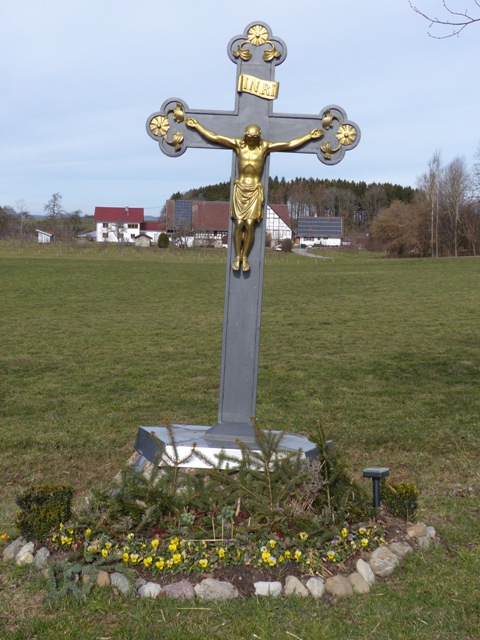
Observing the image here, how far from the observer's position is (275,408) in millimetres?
8664

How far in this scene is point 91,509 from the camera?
14.1 feet

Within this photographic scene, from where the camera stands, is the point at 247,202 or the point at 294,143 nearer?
the point at 247,202

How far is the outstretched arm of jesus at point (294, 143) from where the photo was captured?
509 cm

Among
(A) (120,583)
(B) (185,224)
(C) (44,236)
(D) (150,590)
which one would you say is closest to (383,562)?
(D) (150,590)

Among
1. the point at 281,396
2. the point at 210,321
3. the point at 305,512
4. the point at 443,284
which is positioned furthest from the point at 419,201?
the point at 305,512

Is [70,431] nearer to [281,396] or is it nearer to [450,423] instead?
[281,396]

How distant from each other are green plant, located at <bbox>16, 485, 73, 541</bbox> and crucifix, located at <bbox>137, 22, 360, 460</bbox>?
815mm

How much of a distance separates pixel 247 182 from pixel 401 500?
2254 mm

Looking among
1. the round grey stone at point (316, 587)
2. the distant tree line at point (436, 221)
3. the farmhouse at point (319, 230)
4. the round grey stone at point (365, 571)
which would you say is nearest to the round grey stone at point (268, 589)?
the round grey stone at point (316, 587)

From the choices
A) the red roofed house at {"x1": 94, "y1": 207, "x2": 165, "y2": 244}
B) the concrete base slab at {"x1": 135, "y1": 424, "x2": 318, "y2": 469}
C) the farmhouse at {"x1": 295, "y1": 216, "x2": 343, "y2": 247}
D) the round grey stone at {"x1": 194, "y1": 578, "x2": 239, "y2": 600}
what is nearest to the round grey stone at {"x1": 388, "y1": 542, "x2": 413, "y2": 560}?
the concrete base slab at {"x1": 135, "y1": 424, "x2": 318, "y2": 469}

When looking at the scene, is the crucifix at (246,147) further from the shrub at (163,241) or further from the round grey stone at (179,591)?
the shrub at (163,241)

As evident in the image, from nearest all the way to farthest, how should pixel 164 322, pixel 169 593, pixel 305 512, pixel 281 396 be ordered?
pixel 169 593, pixel 305 512, pixel 281 396, pixel 164 322

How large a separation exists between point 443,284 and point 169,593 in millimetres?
26816

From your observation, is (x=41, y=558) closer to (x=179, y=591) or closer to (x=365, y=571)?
(x=179, y=591)
